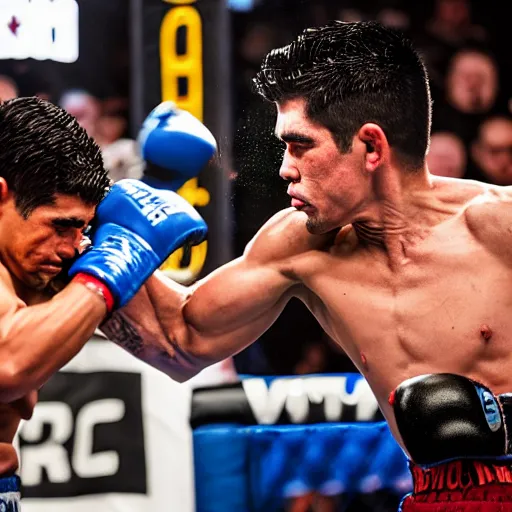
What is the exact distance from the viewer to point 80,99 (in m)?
2.90

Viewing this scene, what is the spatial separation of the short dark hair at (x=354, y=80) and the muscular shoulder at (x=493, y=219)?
0.64 feet

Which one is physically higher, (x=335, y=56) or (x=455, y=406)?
(x=335, y=56)

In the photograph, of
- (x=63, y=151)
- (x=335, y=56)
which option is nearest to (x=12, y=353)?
(x=63, y=151)

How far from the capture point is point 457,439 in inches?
68.4

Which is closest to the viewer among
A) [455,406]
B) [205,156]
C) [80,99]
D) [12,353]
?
[12,353]

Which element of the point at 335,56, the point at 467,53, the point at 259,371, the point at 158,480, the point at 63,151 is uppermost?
the point at 467,53

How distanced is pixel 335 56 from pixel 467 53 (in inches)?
49.9

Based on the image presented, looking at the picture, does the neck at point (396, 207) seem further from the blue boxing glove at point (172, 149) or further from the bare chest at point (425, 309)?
the blue boxing glove at point (172, 149)

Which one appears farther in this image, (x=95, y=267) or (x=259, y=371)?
(x=259, y=371)

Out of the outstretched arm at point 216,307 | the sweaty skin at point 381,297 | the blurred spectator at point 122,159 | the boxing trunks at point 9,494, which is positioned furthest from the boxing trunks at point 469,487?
the blurred spectator at point 122,159

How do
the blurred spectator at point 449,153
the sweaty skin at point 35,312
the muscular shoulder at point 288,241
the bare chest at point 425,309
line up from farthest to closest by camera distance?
the blurred spectator at point 449,153 < the muscular shoulder at point 288,241 < the bare chest at point 425,309 < the sweaty skin at point 35,312

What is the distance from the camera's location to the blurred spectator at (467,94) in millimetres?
3053

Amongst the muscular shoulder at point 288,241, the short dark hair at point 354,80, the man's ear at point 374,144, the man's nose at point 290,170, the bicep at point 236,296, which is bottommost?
the bicep at point 236,296

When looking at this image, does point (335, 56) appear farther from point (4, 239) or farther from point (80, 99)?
point (80, 99)
